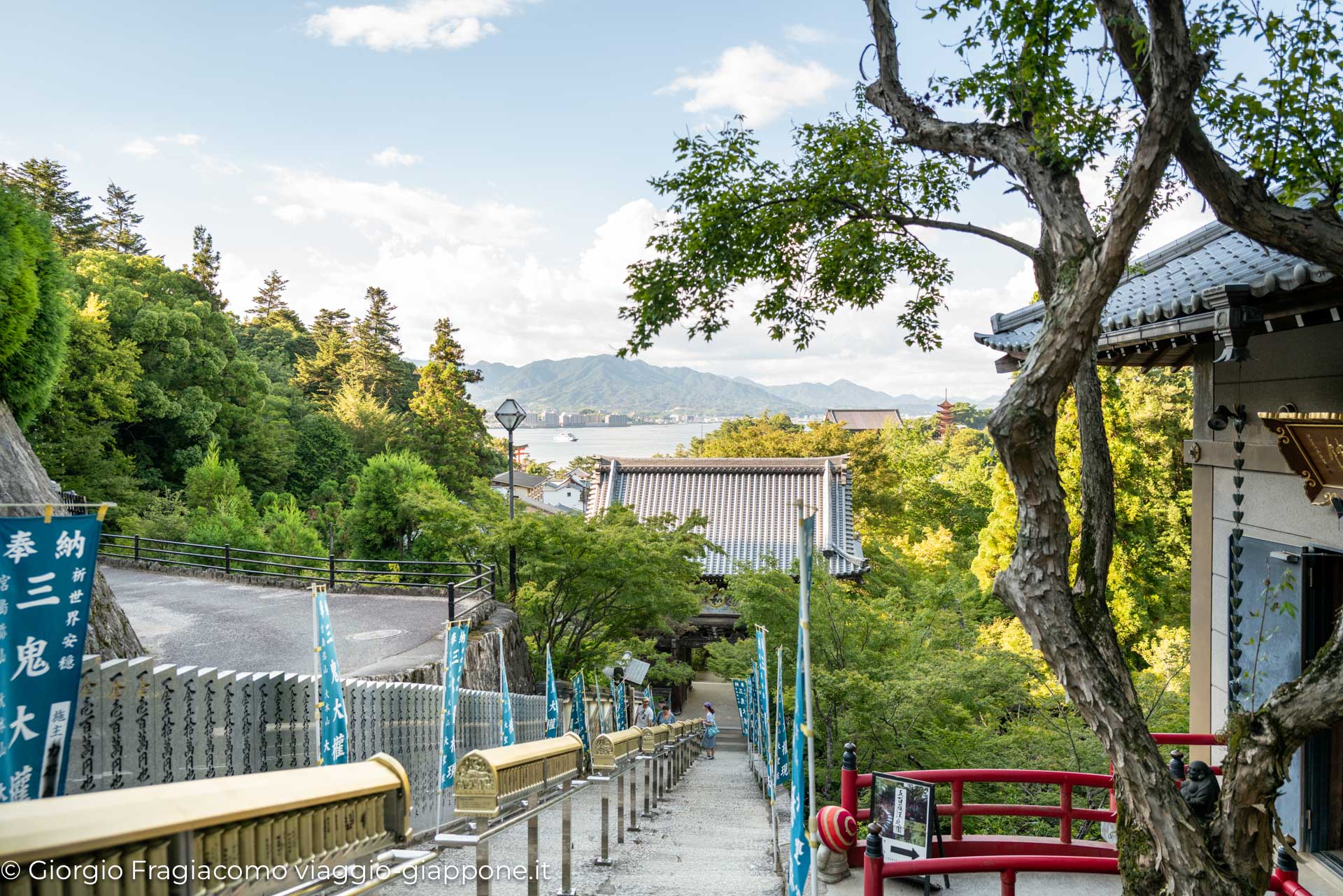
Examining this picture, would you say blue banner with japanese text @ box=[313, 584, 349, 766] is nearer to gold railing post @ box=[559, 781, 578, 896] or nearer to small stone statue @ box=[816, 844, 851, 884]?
gold railing post @ box=[559, 781, 578, 896]

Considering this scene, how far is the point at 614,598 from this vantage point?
17094 mm

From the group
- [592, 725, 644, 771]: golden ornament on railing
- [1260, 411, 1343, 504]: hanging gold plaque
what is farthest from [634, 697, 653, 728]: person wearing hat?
[1260, 411, 1343, 504]: hanging gold plaque

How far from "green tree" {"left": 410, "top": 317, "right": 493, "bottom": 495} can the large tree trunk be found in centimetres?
2986

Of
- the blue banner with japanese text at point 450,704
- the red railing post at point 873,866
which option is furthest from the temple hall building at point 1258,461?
the blue banner with japanese text at point 450,704

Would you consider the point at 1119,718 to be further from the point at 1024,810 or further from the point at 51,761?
the point at 51,761

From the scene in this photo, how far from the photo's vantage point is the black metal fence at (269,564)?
59.0ft

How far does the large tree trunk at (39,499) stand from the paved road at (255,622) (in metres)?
2.45

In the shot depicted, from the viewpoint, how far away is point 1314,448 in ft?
19.4

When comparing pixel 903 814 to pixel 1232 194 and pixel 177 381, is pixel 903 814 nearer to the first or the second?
pixel 1232 194

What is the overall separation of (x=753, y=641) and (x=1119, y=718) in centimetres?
1239

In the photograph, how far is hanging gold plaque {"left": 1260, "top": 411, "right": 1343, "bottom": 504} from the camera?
18.5 ft

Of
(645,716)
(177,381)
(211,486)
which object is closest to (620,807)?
(645,716)

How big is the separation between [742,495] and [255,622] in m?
18.3

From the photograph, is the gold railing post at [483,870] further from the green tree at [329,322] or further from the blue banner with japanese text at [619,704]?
the green tree at [329,322]
